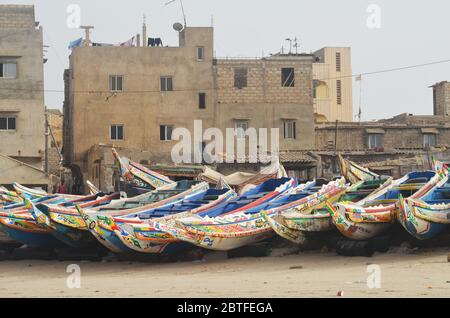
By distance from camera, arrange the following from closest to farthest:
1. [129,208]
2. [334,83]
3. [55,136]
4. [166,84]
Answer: [129,208] → [166,84] → [55,136] → [334,83]

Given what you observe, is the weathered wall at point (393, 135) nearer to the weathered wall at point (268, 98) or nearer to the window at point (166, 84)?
the weathered wall at point (268, 98)

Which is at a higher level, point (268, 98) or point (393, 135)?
point (268, 98)

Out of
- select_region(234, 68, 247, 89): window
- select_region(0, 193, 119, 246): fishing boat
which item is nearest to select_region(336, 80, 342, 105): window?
select_region(234, 68, 247, 89): window

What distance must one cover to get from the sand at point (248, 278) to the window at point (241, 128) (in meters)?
27.1

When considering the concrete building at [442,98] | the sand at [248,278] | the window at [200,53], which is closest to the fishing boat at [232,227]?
the sand at [248,278]

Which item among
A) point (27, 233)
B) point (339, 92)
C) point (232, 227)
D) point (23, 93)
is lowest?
point (27, 233)

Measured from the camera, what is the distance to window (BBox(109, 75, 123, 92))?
160ft

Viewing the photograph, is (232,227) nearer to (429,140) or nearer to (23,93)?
(23,93)

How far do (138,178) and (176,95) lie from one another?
17.4 metres

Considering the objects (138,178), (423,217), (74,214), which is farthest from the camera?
(138,178)

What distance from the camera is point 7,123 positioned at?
1766 inches

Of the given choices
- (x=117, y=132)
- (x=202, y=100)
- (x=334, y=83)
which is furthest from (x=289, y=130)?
(x=334, y=83)
